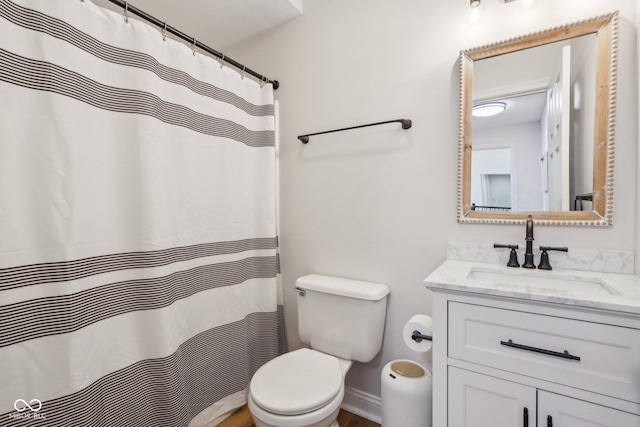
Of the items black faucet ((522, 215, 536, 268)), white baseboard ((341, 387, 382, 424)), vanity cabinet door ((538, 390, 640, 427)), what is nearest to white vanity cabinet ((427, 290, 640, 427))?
vanity cabinet door ((538, 390, 640, 427))

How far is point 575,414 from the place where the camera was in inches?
32.1

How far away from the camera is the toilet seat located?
110cm

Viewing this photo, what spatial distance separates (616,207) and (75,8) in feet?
6.66

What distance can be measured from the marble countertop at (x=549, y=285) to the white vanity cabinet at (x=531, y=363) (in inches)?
1.1

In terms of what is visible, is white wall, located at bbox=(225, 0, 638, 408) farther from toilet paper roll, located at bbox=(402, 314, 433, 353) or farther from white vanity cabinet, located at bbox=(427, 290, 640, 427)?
white vanity cabinet, located at bbox=(427, 290, 640, 427)

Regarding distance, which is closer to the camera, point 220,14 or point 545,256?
point 545,256

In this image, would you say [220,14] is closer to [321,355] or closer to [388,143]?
[388,143]

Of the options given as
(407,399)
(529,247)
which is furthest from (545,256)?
(407,399)

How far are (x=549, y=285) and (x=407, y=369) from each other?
65cm

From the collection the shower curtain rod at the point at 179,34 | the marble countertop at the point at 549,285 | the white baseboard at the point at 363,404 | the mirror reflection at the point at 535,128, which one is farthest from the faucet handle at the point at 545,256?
the shower curtain rod at the point at 179,34

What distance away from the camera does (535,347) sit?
860mm

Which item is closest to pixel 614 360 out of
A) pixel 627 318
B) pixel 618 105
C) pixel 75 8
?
pixel 627 318

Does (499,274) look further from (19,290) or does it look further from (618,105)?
(19,290)

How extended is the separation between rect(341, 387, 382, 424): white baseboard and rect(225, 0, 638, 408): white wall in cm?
4
